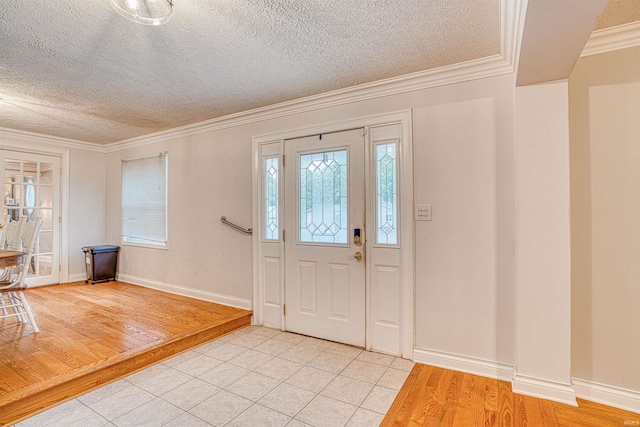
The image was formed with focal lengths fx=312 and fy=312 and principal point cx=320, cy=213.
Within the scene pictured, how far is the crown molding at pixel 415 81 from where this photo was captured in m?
1.75

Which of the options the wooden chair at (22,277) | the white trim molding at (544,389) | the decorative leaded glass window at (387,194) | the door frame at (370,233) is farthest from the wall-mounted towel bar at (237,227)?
the white trim molding at (544,389)

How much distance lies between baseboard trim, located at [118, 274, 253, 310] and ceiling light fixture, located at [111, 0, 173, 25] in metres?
2.76

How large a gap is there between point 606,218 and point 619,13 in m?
1.20

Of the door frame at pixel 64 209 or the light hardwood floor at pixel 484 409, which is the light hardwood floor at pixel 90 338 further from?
the light hardwood floor at pixel 484 409

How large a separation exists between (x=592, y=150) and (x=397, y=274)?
1.57 metres

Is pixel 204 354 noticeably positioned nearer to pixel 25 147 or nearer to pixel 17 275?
pixel 17 275

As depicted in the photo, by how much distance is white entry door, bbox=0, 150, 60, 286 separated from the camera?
169 inches

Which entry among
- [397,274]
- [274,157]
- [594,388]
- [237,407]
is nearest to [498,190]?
[397,274]

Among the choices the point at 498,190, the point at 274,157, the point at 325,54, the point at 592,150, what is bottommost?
the point at 498,190

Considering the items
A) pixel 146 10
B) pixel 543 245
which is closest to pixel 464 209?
pixel 543 245

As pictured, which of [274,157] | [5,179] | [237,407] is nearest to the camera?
[237,407]

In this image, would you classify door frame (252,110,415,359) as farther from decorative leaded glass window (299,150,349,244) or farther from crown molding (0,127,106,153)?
crown molding (0,127,106,153)

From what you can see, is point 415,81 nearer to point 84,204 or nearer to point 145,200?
point 145,200

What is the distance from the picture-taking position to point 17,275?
2994 millimetres
